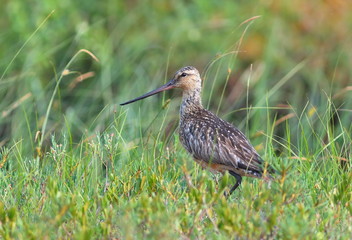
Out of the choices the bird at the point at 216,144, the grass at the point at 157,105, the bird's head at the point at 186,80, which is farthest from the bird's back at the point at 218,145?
the bird's head at the point at 186,80

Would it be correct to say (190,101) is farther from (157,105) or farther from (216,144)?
(157,105)

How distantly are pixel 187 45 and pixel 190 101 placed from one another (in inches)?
146

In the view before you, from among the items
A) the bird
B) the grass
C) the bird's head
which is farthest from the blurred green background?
the bird

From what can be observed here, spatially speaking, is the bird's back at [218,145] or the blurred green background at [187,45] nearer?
the bird's back at [218,145]

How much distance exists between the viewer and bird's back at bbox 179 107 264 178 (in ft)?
21.0

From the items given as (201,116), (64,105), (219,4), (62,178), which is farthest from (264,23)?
(62,178)

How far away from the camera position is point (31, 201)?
17.3 ft

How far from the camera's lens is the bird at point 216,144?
20.9ft

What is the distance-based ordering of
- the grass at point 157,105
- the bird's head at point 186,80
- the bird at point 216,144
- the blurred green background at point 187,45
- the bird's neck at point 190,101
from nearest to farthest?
the grass at point 157,105
the bird at point 216,144
the bird's neck at point 190,101
the bird's head at point 186,80
the blurred green background at point 187,45

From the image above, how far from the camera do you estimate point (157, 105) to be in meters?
10.2

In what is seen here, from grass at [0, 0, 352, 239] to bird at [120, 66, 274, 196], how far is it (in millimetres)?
155

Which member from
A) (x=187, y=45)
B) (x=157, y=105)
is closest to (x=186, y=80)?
(x=157, y=105)

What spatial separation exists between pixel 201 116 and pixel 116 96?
9.34ft

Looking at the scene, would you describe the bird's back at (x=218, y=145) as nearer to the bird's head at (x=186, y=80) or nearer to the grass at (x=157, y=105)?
the grass at (x=157, y=105)
